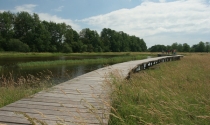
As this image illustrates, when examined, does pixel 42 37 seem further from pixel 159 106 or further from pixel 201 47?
pixel 201 47

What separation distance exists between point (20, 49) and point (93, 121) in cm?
5529

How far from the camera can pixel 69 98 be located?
377 centimetres

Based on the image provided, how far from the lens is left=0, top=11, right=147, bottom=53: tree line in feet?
183

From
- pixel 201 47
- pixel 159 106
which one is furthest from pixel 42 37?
pixel 201 47

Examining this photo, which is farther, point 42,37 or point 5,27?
point 42,37

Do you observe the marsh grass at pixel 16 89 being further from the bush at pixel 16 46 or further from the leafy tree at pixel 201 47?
the leafy tree at pixel 201 47

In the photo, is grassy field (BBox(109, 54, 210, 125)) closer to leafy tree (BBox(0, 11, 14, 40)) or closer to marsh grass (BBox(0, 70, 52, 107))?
marsh grass (BBox(0, 70, 52, 107))

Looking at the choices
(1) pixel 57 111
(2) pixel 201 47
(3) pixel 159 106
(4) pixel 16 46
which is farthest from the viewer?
(2) pixel 201 47

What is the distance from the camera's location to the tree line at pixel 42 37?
55906mm

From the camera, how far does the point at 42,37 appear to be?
206ft

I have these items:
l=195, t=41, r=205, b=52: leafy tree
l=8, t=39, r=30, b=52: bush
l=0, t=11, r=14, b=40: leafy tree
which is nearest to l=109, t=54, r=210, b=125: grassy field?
l=8, t=39, r=30, b=52: bush

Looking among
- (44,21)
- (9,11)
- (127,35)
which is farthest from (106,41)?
(9,11)

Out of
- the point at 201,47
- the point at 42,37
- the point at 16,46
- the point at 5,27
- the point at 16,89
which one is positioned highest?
the point at 5,27

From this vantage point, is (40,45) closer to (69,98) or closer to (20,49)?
(20,49)
